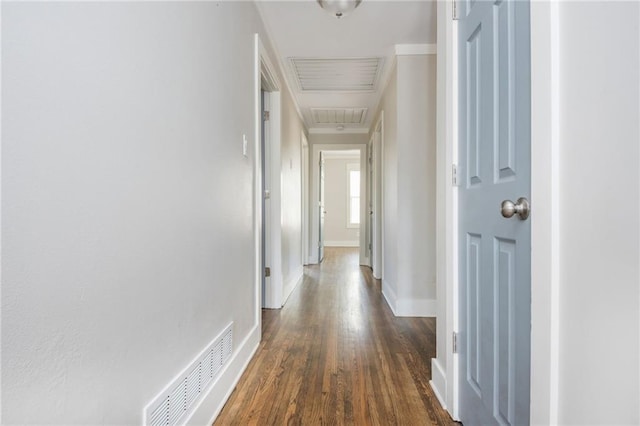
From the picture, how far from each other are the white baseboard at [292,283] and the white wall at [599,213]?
9.19 feet

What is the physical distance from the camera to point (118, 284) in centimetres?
85

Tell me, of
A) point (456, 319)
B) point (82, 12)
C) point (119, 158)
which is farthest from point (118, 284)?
point (456, 319)

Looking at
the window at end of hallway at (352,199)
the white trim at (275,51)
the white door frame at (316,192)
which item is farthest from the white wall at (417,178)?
the window at end of hallway at (352,199)

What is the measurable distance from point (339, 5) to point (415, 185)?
1.47 meters

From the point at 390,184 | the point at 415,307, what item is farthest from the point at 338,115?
the point at 415,307

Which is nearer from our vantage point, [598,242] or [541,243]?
[598,242]

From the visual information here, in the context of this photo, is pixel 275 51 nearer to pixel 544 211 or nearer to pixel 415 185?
pixel 415 185

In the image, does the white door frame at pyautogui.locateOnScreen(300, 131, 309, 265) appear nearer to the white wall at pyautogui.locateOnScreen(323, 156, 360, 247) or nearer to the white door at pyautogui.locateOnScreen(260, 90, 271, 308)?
the white door at pyautogui.locateOnScreen(260, 90, 271, 308)

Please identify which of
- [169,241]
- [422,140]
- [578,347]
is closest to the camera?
[578,347]

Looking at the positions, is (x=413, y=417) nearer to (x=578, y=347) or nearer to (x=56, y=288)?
(x=578, y=347)

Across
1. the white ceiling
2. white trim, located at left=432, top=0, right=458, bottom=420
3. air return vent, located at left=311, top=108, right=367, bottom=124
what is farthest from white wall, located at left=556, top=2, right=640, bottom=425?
air return vent, located at left=311, top=108, right=367, bottom=124

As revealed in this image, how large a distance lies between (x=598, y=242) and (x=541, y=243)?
0.17 m

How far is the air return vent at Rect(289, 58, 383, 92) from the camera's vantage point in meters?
3.33

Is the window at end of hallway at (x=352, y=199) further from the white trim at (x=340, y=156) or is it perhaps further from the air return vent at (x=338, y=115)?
the air return vent at (x=338, y=115)
